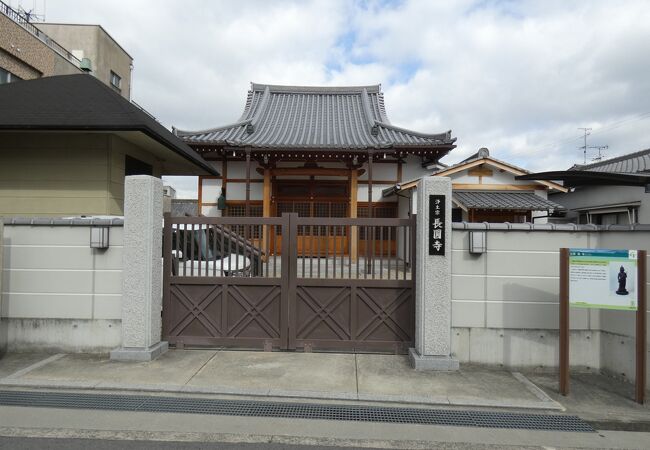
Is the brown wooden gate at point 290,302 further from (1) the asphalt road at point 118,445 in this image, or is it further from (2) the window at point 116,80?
(2) the window at point 116,80

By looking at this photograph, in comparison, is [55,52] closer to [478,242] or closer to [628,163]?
[478,242]

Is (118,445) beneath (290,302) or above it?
beneath

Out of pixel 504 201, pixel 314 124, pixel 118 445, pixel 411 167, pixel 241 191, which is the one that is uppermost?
pixel 314 124

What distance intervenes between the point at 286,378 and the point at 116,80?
97.6 feet

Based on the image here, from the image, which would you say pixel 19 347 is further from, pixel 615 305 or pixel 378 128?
pixel 378 128

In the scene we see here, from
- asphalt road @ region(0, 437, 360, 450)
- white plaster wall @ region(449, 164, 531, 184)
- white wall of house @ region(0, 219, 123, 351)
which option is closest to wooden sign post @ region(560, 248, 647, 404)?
asphalt road @ region(0, 437, 360, 450)

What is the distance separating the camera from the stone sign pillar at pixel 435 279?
5094 mm

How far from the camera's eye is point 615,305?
14.1 feet

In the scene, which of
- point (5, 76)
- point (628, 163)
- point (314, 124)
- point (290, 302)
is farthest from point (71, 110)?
point (628, 163)

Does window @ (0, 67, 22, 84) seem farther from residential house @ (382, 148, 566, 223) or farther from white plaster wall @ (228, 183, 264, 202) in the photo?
residential house @ (382, 148, 566, 223)

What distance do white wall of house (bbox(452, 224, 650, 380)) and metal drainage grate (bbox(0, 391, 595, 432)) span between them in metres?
1.33

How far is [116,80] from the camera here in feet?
90.6

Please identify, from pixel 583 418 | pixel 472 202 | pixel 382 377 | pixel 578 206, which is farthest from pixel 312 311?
pixel 578 206

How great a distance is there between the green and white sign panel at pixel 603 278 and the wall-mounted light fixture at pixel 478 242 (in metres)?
1.04
